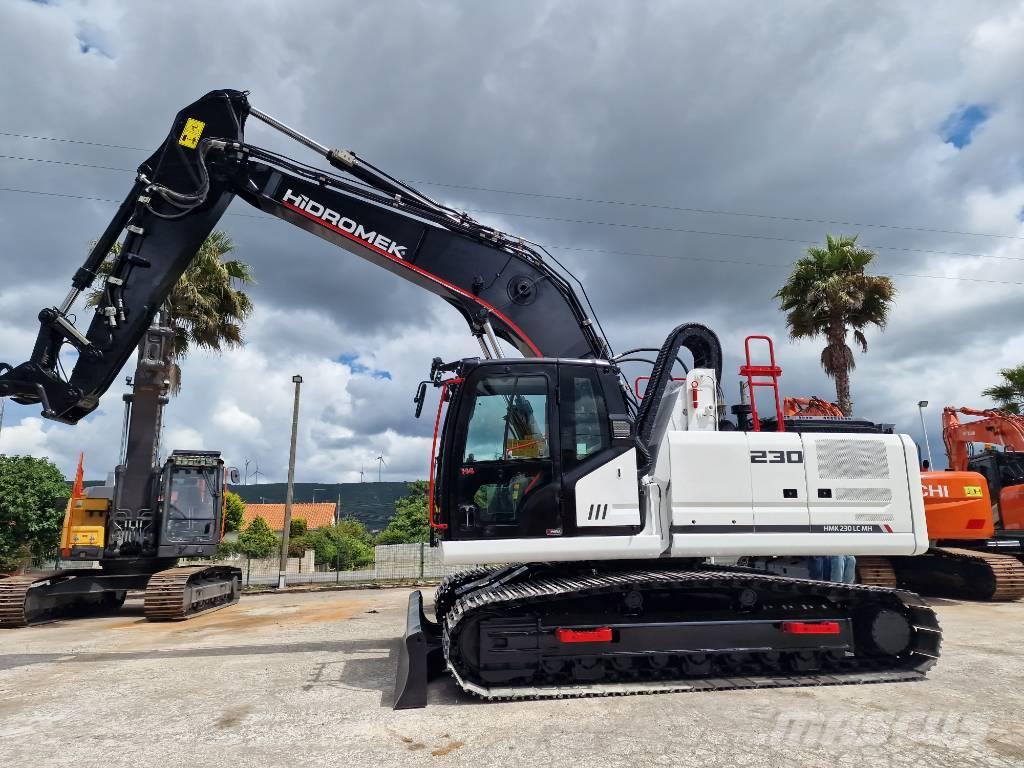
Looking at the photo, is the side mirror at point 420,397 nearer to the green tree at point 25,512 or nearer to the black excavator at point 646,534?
the black excavator at point 646,534

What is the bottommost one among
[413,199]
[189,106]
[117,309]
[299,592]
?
[299,592]

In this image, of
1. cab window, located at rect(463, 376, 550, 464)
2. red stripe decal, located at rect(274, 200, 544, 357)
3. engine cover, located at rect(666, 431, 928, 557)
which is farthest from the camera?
red stripe decal, located at rect(274, 200, 544, 357)

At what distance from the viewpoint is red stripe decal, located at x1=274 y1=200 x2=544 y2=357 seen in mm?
7305

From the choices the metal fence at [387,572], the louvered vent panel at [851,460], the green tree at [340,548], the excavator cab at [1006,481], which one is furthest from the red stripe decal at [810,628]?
the green tree at [340,548]

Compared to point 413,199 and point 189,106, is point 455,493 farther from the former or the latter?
point 189,106

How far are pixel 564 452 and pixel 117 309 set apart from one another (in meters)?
5.58

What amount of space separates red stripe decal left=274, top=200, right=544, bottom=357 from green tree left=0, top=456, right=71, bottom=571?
15236 mm

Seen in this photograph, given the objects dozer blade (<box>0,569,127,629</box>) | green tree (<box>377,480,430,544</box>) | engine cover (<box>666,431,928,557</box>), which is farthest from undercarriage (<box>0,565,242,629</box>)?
green tree (<box>377,480,430,544</box>)

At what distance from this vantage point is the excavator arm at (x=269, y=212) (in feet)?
24.3

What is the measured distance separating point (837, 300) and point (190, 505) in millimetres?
17140

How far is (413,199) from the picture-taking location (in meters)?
7.73

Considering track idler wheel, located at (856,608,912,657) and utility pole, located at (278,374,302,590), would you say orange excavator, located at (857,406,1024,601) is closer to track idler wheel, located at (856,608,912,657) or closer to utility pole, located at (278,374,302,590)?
A: track idler wheel, located at (856,608,912,657)

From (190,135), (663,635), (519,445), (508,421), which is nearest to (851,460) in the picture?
(663,635)

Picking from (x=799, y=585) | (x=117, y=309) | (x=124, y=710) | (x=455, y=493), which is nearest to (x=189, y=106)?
(x=117, y=309)
